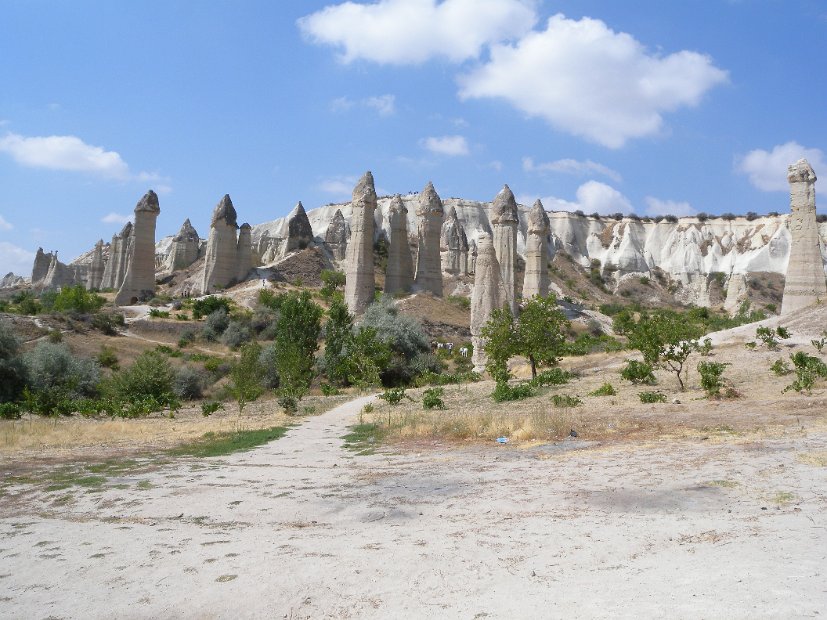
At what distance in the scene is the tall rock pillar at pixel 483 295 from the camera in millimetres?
28009

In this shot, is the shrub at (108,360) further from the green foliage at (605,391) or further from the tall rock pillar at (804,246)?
the tall rock pillar at (804,246)

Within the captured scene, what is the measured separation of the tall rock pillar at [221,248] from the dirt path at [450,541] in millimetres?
47437

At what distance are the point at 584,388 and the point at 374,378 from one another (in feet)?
32.6

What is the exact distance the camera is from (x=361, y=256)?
43281 millimetres

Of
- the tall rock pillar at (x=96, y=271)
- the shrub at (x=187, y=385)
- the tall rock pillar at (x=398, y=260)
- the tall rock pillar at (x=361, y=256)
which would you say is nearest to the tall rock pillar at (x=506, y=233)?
the tall rock pillar at (x=398, y=260)

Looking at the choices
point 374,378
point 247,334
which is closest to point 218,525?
point 374,378

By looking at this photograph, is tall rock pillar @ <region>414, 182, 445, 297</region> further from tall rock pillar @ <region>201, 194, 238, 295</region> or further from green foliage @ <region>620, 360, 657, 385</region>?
green foliage @ <region>620, 360, 657, 385</region>

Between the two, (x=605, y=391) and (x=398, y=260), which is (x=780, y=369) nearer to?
(x=605, y=391)

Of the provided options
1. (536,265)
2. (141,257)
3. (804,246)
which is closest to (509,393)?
(804,246)

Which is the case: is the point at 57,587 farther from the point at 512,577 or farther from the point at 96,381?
the point at 96,381

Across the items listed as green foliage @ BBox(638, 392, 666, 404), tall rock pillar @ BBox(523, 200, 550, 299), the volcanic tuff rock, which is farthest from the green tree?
the volcanic tuff rock

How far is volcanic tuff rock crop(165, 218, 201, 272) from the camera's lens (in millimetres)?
68188

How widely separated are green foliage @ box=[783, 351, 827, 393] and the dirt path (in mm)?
6796

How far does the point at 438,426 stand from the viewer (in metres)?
13.8
